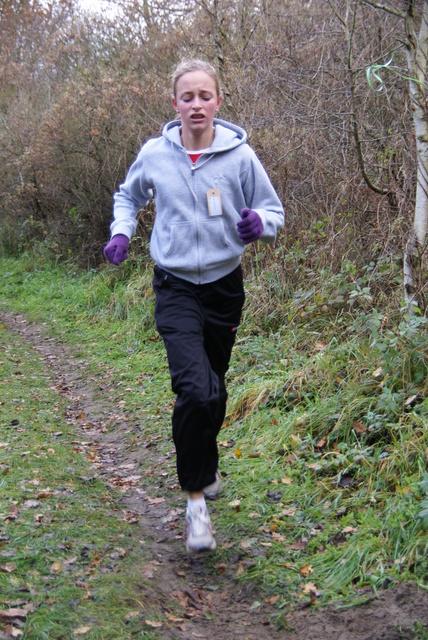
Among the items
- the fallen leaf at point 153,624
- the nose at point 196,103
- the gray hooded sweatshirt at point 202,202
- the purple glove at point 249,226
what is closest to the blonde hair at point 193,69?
the nose at point 196,103

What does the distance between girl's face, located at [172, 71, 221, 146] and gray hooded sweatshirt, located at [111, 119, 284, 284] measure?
→ 0.13 metres

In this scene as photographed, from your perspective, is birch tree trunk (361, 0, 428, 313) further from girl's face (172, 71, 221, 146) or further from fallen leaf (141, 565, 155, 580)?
fallen leaf (141, 565, 155, 580)

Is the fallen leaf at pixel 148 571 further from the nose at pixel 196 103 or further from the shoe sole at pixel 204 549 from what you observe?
the nose at pixel 196 103

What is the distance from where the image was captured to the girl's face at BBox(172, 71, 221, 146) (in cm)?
361

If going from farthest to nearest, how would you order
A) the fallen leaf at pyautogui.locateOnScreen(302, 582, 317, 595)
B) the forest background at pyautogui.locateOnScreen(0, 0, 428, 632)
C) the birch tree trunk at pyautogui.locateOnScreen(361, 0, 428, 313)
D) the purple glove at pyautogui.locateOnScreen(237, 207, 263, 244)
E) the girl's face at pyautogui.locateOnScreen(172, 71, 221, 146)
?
the birch tree trunk at pyautogui.locateOnScreen(361, 0, 428, 313)
the forest background at pyautogui.locateOnScreen(0, 0, 428, 632)
the girl's face at pyautogui.locateOnScreen(172, 71, 221, 146)
the purple glove at pyautogui.locateOnScreen(237, 207, 263, 244)
the fallen leaf at pyautogui.locateOnScreen(302, 582, 317, 595)

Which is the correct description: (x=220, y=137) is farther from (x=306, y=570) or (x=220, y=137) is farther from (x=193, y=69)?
(x=306, y=570)

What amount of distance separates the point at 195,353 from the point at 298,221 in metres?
4.44

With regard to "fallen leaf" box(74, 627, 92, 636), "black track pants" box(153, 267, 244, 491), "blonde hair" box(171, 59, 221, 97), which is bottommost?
"fallen leaf" box(74, 627, 92, 636)

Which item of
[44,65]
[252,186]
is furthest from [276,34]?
[44,65]

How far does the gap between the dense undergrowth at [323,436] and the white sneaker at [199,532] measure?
14 centimetres

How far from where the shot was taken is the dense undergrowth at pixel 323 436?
3393 mm

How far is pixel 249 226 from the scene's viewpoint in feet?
11.5

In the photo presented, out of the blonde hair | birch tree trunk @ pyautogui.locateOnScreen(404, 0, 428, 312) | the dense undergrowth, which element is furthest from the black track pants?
birch tree trunk @ pyautogui.locateOnScreen(404, 0, 428, 312)

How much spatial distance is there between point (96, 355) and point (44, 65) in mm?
10235
